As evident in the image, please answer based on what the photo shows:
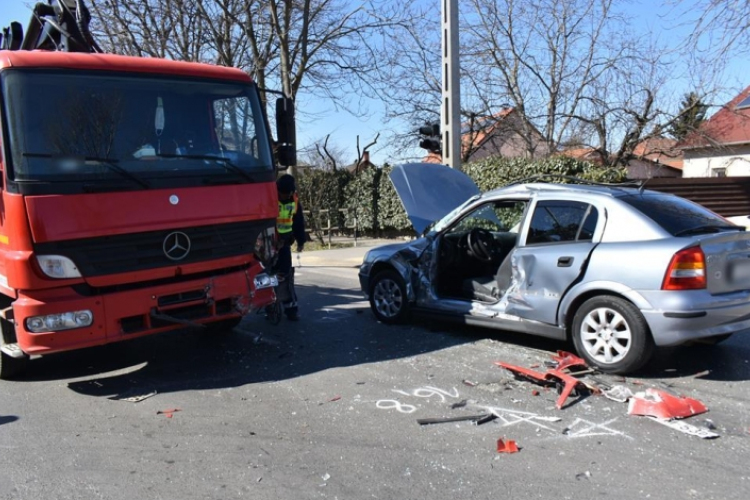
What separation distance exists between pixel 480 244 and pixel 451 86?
582 centimetres

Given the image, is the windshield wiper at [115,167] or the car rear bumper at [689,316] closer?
the car rear bumper at [689,316]

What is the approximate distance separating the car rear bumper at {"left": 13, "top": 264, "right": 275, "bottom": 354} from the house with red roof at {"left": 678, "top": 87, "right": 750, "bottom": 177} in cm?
1681

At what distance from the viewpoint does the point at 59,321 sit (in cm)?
469

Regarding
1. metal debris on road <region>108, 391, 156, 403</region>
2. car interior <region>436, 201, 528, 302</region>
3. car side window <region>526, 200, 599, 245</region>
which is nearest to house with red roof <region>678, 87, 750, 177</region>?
car interior <region>436, 201, 528, 302</region>

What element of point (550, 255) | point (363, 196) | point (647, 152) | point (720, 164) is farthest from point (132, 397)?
point (720, 164)

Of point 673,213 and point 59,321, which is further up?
point 673,213

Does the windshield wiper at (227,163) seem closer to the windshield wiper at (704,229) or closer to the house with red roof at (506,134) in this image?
the windshield wiper at (704,229)

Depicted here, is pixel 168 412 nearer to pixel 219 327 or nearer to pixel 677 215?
pixel 219 327

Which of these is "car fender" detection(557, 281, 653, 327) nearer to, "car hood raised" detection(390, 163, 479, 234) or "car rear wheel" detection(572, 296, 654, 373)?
"car rear wheel" detection(572, 296, 654, 373)

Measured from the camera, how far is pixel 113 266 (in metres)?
4.93

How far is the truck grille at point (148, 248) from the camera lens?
4738mm

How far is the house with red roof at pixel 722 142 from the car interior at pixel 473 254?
45.8ft

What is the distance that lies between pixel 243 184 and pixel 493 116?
18972mm

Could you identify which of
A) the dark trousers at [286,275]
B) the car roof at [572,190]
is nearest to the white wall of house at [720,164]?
the car roof at [572,190]
